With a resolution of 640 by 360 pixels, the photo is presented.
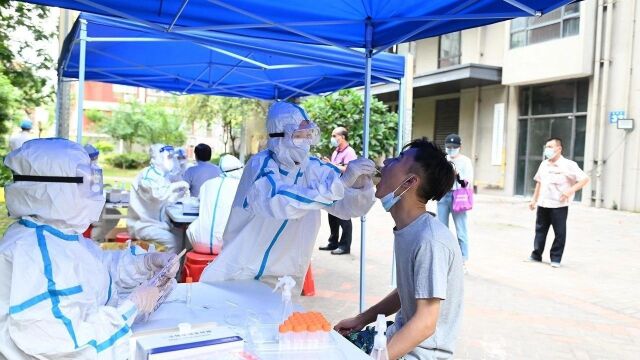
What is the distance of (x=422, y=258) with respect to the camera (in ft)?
6.00

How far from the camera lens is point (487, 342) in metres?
3.93

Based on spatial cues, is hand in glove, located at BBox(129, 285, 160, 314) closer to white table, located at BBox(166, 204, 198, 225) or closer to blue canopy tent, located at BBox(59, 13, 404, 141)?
blue canopy tent, located at BBox(59, 13, 404, 141)

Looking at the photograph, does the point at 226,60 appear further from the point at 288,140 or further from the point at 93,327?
the point at 93,327

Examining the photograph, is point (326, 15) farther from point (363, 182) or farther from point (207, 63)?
point (207, 63)

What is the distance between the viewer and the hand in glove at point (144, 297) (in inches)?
62.2

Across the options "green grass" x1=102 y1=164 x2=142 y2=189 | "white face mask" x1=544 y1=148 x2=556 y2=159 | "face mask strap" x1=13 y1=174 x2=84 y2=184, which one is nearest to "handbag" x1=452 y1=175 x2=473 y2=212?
"white face mask" x1=544 y1=148 x2=556 y2=159

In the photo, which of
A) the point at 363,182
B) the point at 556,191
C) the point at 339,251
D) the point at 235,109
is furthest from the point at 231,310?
the point at 235,109

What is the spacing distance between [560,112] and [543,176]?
8645 millimetres

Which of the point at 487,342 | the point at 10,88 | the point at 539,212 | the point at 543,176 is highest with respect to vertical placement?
the point at 10,88

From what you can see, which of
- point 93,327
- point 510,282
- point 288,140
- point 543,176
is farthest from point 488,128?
point 93,327

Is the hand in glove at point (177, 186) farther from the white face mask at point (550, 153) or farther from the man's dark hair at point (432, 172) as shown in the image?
the white face mask at point (550, 153)

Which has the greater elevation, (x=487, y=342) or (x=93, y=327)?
(x=93, y=327)

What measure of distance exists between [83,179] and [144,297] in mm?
412

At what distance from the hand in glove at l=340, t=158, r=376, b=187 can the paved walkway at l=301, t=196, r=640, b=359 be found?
2.04 metres
